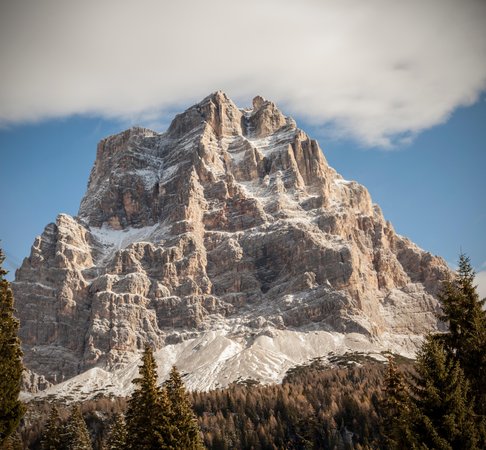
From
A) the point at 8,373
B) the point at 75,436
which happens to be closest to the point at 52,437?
the point at 75,436

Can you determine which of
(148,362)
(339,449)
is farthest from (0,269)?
(339,449)

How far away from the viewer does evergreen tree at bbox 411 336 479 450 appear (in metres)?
26.0

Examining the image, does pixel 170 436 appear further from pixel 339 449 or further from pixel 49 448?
pixel 339 449

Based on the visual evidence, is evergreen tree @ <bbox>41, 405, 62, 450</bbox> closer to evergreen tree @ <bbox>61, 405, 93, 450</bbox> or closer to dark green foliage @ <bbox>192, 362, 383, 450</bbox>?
evergreen tree @ <bbox>61, 405, 93, 450</bbox>

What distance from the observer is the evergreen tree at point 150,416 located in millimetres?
39500

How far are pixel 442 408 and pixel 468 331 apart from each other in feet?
16.4

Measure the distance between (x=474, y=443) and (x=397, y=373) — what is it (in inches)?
615

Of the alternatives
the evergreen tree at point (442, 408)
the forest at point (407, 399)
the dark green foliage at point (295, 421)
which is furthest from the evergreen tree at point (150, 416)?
the dark green foliage at point (295, 421)

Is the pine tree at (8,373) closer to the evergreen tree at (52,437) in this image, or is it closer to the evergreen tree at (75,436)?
the evergreen tree at (52,437)

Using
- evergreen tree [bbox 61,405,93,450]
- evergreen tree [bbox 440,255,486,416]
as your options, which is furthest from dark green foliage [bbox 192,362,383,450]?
evergreen tree [bbox 440,255,486,416]

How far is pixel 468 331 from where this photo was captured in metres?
30.1

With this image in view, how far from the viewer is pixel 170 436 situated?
39.5 metres

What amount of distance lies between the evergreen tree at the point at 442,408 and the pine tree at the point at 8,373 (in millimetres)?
19560

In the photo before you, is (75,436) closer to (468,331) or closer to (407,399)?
(407,399)
